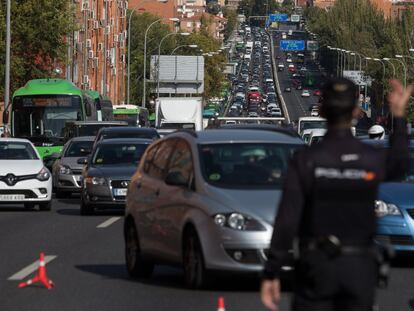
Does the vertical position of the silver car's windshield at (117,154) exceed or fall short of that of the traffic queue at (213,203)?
it falls short

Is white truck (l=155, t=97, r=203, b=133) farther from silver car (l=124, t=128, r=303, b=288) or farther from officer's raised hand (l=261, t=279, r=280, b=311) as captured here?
officer's raised hand (l=261, t=279, r=280, b=311)

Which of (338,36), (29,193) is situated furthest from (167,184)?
(338,36)

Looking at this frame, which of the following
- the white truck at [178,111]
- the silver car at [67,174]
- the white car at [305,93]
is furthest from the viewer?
the white car at [305,93]

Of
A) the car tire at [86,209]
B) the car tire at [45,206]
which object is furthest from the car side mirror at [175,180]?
the car tire at [45,206]

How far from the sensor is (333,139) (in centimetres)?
733

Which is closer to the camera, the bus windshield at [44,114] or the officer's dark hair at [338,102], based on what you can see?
the officer's dark hair at [338,102]

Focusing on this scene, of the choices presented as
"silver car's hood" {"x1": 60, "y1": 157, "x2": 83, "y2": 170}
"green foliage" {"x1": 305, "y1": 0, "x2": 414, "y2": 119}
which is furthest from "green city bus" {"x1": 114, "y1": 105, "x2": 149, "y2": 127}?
"green foliage" {"x1": 305, "y1": 0, "x2": 414, "y2": 119}

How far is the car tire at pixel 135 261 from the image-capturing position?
50.4ft

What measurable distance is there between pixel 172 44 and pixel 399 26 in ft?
88.8

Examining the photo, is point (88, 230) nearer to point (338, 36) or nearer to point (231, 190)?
point (231, 190)

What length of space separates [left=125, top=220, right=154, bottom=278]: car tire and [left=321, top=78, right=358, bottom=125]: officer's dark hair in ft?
26.7

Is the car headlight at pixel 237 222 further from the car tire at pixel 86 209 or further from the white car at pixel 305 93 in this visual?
the white car at pixel 305 93

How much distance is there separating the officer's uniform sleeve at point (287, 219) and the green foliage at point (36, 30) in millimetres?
51806

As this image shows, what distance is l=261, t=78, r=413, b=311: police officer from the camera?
7.09 meters
